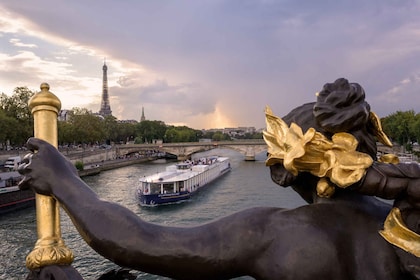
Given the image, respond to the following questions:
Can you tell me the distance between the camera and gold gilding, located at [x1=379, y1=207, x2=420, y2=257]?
38.2 inches

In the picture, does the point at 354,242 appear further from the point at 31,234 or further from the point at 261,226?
the point at 31,234

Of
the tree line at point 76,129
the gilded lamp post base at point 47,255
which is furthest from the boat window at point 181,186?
the gilded lamp post base at point 47,255

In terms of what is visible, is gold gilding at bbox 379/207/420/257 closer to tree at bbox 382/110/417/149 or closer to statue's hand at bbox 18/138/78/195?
statue's hand at bbox 18/138/78/195

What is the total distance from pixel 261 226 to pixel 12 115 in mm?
27073

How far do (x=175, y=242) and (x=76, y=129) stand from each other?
117ft

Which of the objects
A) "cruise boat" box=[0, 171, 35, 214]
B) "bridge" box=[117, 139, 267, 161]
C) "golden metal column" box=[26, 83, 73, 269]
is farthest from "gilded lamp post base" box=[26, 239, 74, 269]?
"bridge" box=[117, 139, 267, 161]

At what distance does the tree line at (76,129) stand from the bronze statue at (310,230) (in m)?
9.06

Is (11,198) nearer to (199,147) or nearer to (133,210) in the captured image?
(133,210)

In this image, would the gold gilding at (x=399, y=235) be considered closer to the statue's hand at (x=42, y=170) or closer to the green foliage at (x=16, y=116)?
the statue's hand at (x=42, y=170)

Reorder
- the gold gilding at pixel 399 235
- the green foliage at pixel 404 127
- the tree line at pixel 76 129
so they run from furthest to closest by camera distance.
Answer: the green foliage at pixel 404 127
the tree line at pixel 76 129
the gold gilding at pixel 399 235

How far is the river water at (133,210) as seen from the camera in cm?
940

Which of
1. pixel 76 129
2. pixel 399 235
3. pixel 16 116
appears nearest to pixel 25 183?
pixel 399 235

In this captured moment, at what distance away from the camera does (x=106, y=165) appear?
32.6m

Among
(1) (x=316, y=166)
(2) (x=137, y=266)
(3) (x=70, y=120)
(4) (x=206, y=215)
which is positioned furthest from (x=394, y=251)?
(3) (x=70, y=120)
